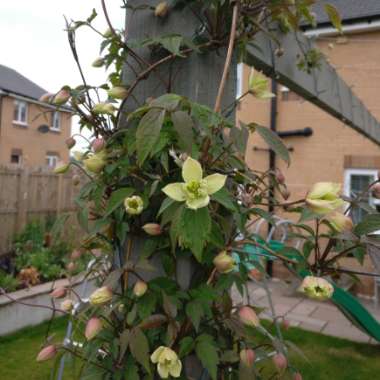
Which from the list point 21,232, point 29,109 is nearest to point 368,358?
point 21,232

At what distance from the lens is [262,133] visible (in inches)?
30.7

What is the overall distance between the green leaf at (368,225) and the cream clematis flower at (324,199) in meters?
0.07

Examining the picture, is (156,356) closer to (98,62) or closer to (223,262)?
(223,262)

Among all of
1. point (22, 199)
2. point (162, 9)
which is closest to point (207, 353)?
point (162, 9)

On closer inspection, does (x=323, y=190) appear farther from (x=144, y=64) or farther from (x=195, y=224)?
(x=144, y=64)

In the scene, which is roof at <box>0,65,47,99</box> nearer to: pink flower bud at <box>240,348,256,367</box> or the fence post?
the fence post

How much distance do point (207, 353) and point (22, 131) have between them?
56.8 ft

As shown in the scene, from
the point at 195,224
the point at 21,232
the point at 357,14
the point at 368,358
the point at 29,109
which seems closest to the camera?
the point at 195,224

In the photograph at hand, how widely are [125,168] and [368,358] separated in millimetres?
3218

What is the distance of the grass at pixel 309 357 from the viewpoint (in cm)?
267

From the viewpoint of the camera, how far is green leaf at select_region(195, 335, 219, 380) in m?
0.71

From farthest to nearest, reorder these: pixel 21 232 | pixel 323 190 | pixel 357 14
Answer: pixel 357 14, pixel 21 232, pixel 323 190

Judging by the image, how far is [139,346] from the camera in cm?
71

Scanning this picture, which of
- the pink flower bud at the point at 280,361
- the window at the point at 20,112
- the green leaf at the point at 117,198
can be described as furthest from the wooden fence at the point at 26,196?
the window at the point at 20,112
